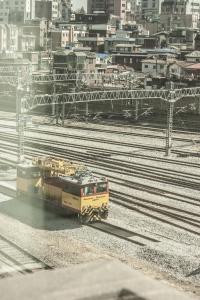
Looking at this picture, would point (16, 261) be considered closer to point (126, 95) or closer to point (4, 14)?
point (126, 95)

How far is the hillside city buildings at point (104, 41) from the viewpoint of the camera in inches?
1833

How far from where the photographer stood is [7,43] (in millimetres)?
51844

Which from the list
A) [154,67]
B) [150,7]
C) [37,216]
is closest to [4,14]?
[154,67]

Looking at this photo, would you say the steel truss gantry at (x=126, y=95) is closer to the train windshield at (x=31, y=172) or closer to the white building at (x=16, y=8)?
the train windshield at (x=31, y=172)

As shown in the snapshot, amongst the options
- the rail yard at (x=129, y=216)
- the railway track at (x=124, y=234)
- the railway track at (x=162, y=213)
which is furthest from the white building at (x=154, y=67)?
the railway track at (x=124, y=234)

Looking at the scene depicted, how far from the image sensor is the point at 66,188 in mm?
13062

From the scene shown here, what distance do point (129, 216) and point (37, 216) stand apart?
2.37m

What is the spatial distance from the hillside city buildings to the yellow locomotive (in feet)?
82.8

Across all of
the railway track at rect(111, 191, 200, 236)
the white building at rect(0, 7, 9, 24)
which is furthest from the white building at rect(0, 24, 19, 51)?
the railway track at rect(111, 191, 200, 236)

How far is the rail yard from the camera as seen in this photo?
33.7ft

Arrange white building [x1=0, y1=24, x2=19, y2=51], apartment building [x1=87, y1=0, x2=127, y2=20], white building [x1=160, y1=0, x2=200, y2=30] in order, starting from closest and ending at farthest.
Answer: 1. white building [x1=0, y1=24, x2=19, y2=51]
2. white building [x1=160, y1=0, x2=200, y2=30]
3. apartment building [x1=87, y1=0, x2=127, y2=20]

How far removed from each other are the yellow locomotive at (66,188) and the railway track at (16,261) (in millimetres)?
2286

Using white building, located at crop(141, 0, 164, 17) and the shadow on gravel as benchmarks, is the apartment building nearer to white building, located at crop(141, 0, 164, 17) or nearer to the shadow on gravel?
white building, located at crop(141, 0, 164, 17)

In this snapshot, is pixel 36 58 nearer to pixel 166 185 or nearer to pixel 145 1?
pixel 166 185
